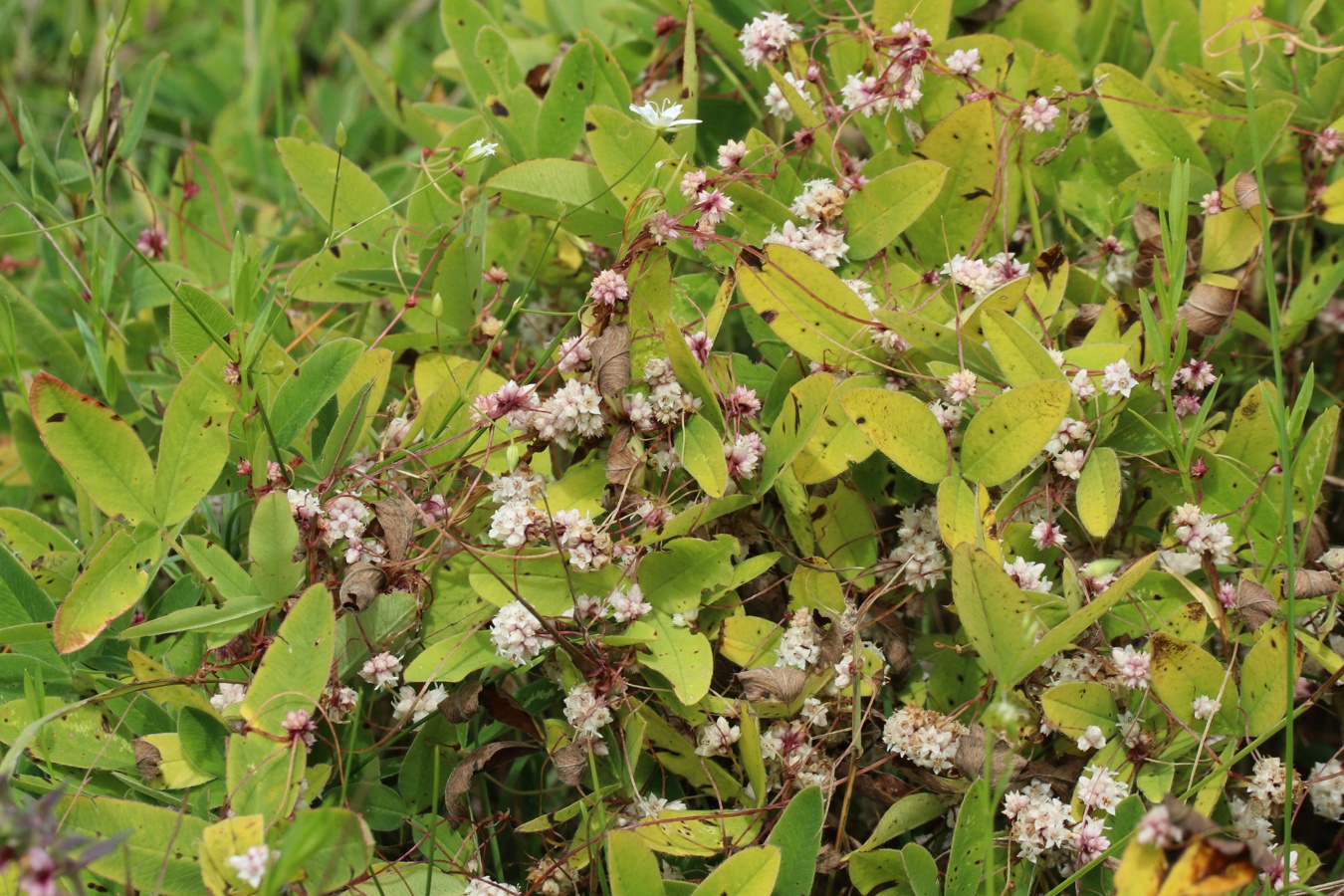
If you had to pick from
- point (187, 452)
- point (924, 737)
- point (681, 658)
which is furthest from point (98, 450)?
point (924, 737)

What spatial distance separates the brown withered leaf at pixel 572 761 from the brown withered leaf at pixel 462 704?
9cm

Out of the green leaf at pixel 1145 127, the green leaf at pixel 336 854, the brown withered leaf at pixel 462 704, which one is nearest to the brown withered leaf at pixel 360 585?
the brown withered leaf at pixel 462 704

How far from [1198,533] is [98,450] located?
975mm

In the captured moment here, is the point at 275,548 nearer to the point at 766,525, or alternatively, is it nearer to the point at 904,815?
the point at 766,525

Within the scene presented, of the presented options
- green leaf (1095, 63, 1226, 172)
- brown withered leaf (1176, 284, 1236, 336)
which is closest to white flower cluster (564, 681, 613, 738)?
brown withered leaf (1176, 284, 1236, 336)

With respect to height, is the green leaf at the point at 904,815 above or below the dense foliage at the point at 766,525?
below

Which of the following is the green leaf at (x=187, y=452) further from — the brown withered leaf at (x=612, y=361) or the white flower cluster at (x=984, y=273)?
the white flower cluster at (x=984, y=273)

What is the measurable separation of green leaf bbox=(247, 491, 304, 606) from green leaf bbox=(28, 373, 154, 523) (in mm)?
127

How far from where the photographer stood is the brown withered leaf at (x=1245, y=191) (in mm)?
1214

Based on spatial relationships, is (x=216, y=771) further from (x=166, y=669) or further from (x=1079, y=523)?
(x=1079, y=523)

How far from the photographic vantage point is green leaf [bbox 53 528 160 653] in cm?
98

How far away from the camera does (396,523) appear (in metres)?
1.07

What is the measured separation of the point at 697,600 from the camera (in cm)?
104

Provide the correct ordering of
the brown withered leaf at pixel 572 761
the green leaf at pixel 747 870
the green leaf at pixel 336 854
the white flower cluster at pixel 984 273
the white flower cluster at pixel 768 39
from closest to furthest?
1. the green leaf at pixel 336 854
2. the green leaf at pixel 747 870
3. the brown withered leaf at pixel 572 761
4. the white flower cluster at pixel 984 273
5. the white flower cluster at pixel 768 39
